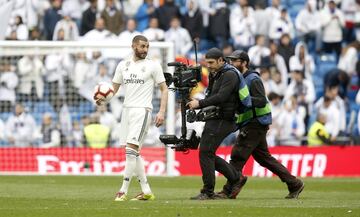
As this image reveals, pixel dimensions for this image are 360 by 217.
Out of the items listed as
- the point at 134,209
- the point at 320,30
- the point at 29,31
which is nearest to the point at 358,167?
the point at 320,30

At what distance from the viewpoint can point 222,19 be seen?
30453 millimetres

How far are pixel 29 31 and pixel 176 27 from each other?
157 inches

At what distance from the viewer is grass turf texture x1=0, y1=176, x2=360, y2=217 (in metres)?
14.2

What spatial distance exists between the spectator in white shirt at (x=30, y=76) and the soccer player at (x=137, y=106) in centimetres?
1031

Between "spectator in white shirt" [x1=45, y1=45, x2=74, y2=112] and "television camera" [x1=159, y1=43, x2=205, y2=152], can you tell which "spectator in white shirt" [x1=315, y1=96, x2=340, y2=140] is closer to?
"spectator in white shirt" [x1=45, y1=45, x2=74, y2=112]

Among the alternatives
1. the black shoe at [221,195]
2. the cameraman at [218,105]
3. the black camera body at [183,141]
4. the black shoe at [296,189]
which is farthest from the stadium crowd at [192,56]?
the cameraman at [218,105]

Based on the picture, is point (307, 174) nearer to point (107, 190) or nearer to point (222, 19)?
point (222, 19)

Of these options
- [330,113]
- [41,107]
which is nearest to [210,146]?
[41,107]

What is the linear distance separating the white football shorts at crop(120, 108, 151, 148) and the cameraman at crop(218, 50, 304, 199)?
169cm

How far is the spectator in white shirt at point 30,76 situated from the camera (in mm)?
26703

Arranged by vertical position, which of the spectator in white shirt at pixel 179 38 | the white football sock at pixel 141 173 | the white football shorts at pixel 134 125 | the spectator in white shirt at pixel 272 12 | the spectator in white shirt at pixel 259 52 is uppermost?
the spectator in white shirt at pixel 272 12

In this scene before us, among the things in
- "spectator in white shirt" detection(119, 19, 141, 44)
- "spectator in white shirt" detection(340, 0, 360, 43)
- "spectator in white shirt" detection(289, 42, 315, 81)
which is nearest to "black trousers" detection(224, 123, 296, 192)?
"spectator in white shirt" detection(119, 19, 141, 44)

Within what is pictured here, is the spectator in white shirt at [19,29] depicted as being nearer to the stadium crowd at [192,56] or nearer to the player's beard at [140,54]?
the stadium crowd at [192,56]

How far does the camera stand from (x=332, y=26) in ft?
101
